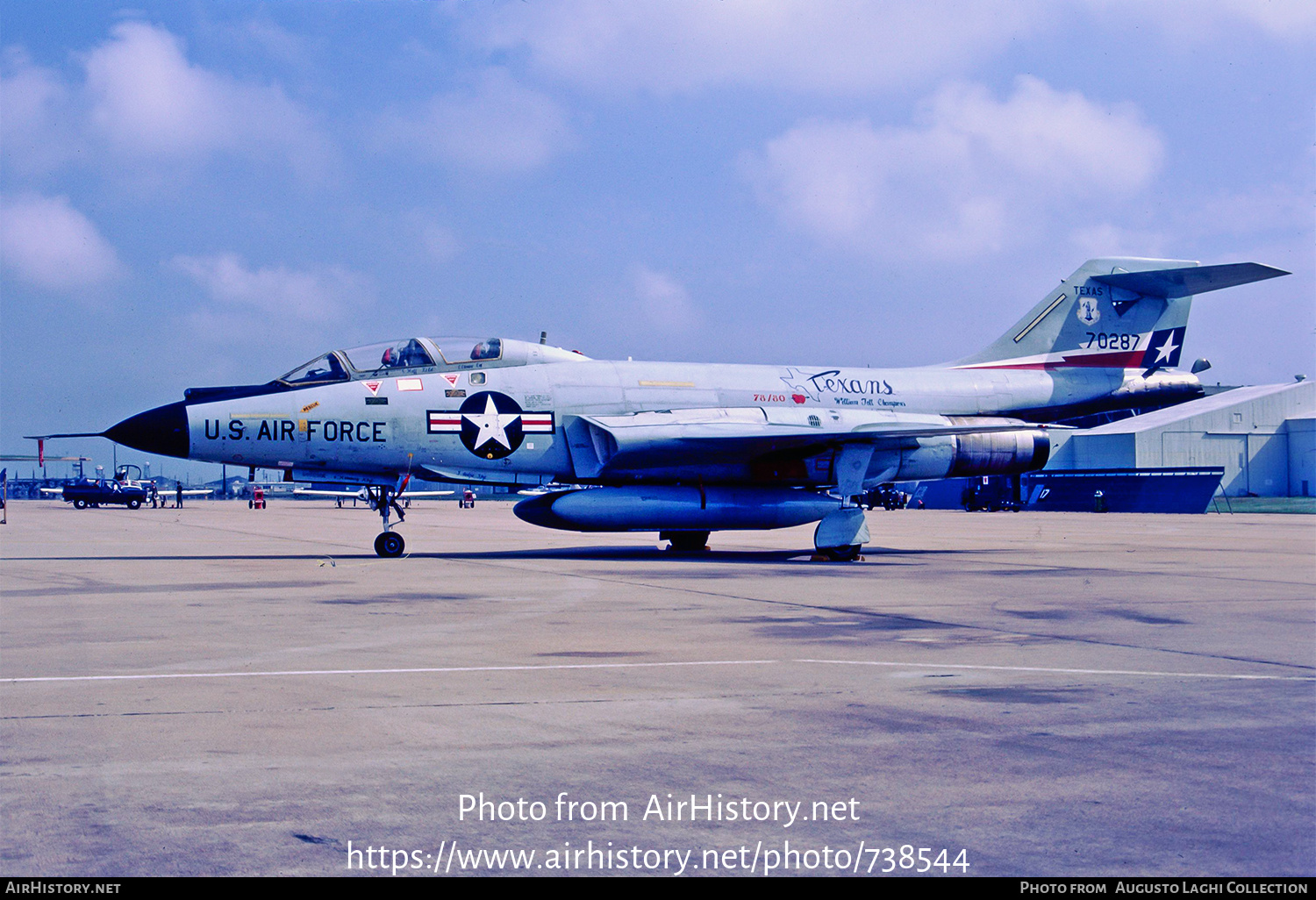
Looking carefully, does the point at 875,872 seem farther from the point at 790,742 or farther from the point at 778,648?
the point at 778,648

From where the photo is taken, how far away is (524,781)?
436cm

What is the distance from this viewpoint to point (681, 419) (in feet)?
60.9

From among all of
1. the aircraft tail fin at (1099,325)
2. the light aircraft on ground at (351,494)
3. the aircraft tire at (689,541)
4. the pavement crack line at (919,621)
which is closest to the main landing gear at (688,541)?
the aircraft tire at (689,541)

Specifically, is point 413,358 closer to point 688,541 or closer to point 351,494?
point 688,541

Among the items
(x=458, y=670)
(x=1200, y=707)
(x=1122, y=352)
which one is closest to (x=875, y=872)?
(x=1200, y=707)

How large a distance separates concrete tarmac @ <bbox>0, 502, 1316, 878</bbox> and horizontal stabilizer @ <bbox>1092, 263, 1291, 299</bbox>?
9524mm

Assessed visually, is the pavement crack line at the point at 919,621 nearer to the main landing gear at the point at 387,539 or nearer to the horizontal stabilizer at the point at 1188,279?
the main landing gear at the point at 387,539

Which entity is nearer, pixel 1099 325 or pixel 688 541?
pixel 688 541

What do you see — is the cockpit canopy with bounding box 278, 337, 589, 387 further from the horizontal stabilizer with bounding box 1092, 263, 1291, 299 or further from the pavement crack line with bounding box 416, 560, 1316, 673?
the horizontal stabilizer with bounding box 1092, 263, 1291, 299

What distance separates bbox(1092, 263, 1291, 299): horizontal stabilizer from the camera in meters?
19.7

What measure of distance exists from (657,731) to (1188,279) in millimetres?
19117

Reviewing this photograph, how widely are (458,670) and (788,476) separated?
12.7 metres

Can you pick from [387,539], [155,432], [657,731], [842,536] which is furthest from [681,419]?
[657,731]
